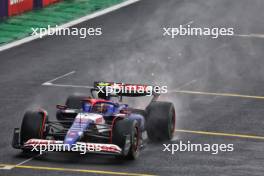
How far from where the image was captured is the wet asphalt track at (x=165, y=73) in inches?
1095

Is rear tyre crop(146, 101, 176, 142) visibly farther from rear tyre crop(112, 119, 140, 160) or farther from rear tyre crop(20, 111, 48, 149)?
rear tyre crop(20, 111, 48, 149)

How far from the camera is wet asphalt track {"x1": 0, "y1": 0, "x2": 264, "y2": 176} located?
91.2 ft

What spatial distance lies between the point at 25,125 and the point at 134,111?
11.0 ft

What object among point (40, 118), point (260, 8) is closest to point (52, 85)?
point (40, 118)

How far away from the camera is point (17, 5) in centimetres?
4753

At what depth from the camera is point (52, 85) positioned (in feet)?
122

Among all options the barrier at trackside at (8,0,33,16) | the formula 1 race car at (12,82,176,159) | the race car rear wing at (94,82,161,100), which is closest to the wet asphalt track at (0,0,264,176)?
the formula 1 race car at (12,82,176,159)

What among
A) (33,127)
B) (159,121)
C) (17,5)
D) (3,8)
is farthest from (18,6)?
(33,127)

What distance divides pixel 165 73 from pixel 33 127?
1219cm

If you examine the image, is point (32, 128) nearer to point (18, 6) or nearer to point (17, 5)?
point (17, 5)

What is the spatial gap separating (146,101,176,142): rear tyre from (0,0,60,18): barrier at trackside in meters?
17.3

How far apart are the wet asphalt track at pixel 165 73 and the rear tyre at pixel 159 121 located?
31 cm

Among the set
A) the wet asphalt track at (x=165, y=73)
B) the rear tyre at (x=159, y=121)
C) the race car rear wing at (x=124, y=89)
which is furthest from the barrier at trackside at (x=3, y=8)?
the rear tyre at (x=159, y=121)

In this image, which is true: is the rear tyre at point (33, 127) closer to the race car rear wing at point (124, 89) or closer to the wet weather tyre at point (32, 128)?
the wet weather tyre at point (32, 128)
